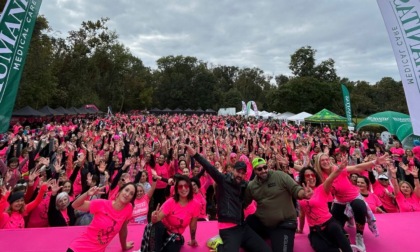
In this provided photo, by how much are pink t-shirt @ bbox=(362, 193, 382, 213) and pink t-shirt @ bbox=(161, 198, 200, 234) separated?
330cm

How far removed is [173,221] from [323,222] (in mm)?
1982

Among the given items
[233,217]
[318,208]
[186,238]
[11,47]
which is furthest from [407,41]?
[11,47]

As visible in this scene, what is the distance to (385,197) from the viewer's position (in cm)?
513

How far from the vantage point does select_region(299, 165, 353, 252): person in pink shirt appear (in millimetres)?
3178

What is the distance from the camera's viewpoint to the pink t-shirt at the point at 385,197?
16.4 feet

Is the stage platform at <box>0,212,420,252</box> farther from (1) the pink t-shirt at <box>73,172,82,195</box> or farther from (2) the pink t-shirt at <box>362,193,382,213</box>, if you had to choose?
(1) the pink t-shirt at <box>73,172,82,195</box>

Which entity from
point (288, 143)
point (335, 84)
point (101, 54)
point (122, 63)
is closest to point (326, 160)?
point (288, 143)

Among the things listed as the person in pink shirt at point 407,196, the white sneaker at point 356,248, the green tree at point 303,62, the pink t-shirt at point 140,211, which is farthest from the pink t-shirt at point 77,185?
the green tree at point 303,62

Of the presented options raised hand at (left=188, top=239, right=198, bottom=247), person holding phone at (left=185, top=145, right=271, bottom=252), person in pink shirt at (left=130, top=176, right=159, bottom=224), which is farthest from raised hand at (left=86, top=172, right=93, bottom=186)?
person holding phone at (left=185, top=145, right=271, bottom=252)

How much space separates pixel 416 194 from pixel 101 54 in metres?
49.3

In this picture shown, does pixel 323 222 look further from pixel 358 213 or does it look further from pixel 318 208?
pixel 358 213

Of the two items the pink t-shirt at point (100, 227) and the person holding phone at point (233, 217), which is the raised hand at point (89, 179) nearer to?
the pink t-shirt at point (100, 227)

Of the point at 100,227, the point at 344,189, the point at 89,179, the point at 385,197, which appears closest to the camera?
the point at 100,227

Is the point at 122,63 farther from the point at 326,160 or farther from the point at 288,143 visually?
the point at 326,160
